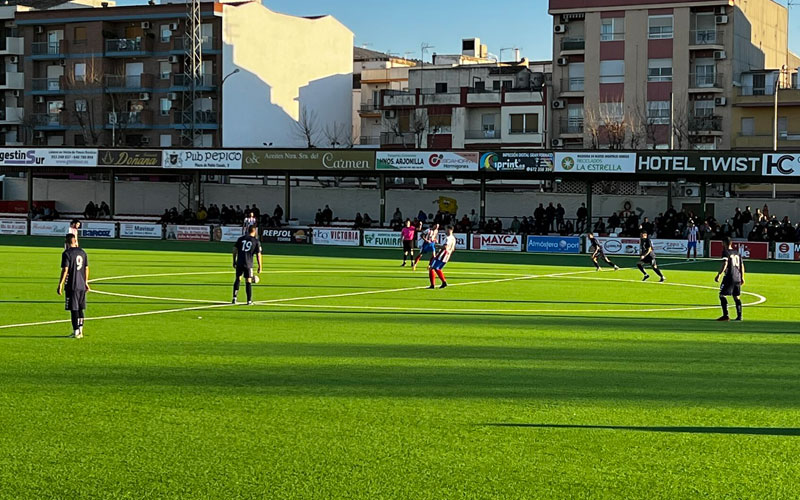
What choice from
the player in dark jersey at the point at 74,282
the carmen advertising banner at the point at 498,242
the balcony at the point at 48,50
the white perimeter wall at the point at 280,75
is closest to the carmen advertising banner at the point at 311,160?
the carmen advertising banner at the point at 498,242

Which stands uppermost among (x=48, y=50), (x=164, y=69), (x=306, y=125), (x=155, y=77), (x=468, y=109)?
(x=48, y=50)

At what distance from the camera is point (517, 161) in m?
56.1

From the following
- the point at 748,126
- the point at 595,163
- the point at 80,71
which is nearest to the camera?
the point at 595,163

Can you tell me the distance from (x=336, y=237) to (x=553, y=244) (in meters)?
12.1

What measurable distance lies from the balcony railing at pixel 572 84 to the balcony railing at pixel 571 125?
2.26 meters

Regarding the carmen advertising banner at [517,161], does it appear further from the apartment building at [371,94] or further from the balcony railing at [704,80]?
the apartment building at [371,94]

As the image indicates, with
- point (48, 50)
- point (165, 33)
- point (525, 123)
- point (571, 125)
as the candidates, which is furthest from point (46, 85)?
point (571, 125)

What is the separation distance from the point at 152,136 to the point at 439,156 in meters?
36.8

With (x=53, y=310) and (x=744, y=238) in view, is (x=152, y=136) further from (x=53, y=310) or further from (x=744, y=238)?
(x=53, y=310)

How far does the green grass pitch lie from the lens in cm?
926

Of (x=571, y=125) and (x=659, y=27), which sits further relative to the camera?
(x=571, y=125)

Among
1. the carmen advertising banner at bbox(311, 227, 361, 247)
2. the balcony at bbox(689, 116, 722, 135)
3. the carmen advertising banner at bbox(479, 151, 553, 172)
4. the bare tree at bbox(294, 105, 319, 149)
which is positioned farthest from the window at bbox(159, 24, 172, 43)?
the balcony at bbox(689, 116, 722, 135)

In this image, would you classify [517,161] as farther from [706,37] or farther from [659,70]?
[706,37]

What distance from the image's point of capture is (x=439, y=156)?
5788 centimetres
